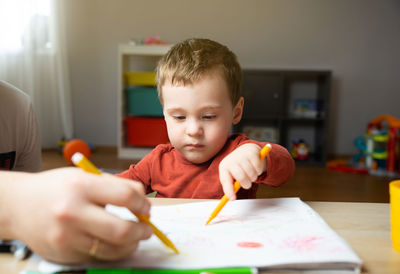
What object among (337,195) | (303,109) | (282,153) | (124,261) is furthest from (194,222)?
(303,109)

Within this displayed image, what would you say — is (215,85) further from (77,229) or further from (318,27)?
(318,27)

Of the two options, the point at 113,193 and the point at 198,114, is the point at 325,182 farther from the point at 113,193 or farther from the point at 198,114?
the point at 113,193

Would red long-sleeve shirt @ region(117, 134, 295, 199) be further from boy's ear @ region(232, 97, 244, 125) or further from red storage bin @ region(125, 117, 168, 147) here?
red storage bin @ region(125, 117, 168, 147)

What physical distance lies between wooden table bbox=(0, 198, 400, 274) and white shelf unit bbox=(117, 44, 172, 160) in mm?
2100

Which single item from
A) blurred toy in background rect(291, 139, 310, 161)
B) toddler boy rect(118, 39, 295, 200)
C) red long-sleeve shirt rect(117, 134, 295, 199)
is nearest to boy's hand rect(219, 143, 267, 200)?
toddler boy rect(118, 39, 295, 200)

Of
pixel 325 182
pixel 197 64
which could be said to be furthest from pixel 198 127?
pixel 325 182

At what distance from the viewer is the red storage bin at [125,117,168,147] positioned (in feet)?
8.82

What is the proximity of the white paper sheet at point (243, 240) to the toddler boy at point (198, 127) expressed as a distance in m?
0.14

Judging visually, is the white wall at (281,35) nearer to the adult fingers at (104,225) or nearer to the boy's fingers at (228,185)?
the boy's fingers at (228,185)

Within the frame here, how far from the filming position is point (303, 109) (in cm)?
292

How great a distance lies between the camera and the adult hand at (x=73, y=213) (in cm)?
25

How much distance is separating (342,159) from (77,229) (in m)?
2.91

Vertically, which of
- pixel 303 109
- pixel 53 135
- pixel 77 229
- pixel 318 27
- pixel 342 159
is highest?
pixel 318 27

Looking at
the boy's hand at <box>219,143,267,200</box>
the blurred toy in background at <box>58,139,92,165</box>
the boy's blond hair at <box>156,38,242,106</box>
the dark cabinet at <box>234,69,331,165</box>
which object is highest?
the boy's blond hair at <box>156,38,242,106</box>
